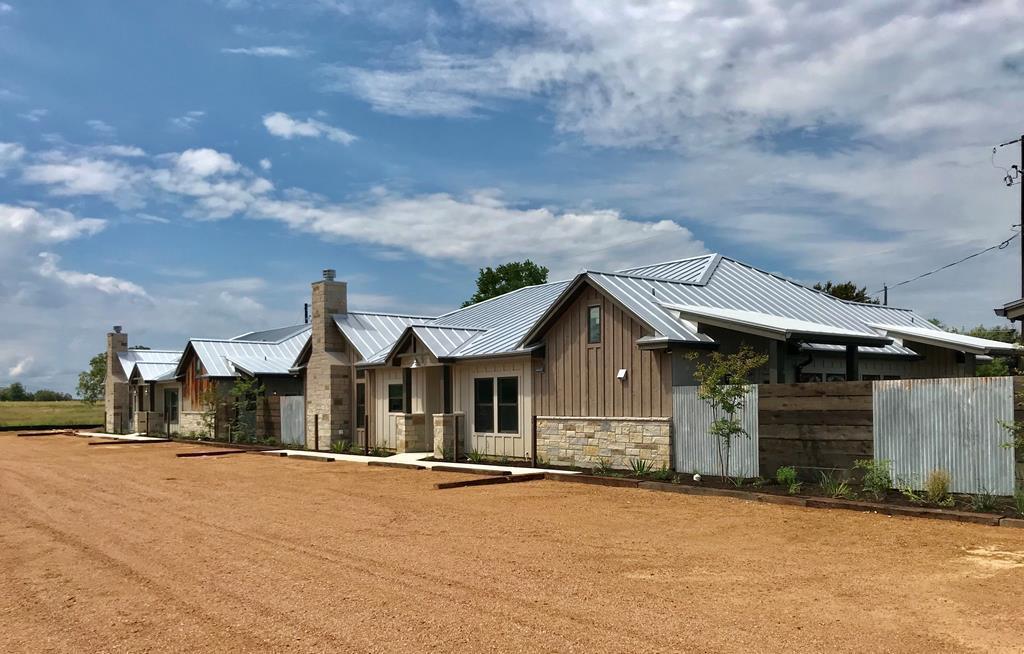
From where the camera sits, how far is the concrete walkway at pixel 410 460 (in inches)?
776

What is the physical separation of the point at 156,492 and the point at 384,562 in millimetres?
9170

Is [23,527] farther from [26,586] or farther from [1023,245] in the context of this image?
[1023,245]

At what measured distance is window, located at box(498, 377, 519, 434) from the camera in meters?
22.1

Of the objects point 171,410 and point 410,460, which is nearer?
point 410,460

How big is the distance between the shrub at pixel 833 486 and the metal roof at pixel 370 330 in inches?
616

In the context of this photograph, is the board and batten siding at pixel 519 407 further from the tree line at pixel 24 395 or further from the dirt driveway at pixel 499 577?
the tree line at pixel 24 395

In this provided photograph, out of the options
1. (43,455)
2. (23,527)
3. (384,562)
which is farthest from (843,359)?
(43,455)

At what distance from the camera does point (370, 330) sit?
29688 millimetres

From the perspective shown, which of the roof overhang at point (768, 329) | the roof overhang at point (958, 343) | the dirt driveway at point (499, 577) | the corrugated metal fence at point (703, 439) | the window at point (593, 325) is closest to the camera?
the dirt driveway at point (499, 577)

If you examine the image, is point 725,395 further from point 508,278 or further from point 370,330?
point 508,278

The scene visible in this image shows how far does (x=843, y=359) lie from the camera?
68.7 ft

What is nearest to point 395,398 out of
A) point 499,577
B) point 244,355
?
point 244,355

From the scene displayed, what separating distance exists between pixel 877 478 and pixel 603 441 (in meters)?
6.52

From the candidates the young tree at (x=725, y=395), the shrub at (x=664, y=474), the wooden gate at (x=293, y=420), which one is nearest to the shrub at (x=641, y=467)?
the shrub at (x=664, y=474)
